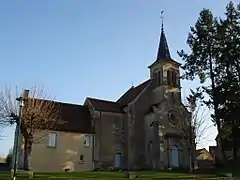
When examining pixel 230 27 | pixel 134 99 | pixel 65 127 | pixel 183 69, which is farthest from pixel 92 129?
pixel 230 27

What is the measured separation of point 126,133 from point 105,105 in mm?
5007

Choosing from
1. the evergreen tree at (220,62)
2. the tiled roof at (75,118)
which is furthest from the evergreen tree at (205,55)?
the tiled roof at (75,118)

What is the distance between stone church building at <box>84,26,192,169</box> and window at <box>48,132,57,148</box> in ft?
18.1

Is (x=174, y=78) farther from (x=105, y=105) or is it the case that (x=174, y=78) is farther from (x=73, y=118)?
(x=73, y=118)

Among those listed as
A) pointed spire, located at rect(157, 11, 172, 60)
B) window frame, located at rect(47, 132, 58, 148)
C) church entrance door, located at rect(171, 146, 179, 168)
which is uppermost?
pointed spire, located at rect(157, 11, 172, 60)

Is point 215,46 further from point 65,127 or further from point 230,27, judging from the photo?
point 65,127

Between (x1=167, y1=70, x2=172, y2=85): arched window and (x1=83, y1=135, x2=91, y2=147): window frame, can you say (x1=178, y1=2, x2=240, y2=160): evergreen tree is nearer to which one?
(x1=167, y1=70, x2=172, y2=85): arched window

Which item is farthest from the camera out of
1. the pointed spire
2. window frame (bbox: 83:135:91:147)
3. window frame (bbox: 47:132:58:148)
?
the pointed spire

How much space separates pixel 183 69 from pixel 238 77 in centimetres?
753

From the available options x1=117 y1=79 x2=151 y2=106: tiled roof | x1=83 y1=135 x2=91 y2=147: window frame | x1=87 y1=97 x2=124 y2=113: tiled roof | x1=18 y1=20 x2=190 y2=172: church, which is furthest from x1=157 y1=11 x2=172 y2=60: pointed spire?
x1=83 y1=135 x2=91 y2=147: window frame

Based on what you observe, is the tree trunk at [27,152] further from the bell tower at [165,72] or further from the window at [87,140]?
the bell tower at [165,72]

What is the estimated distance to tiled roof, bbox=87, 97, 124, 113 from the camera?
→ 4466 centimetres

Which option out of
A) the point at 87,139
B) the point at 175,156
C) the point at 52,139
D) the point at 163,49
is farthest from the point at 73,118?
the point at 163,49

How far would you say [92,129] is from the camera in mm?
43312
